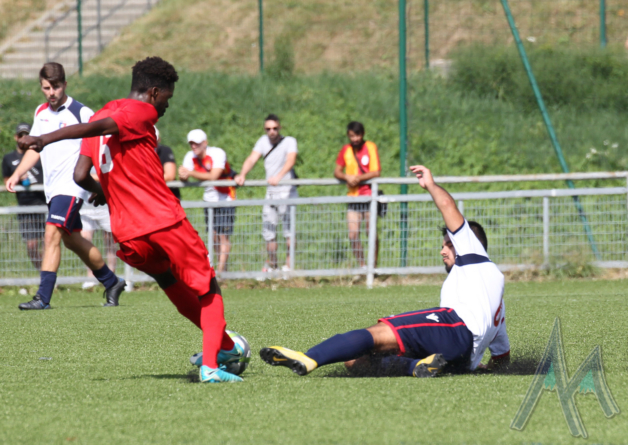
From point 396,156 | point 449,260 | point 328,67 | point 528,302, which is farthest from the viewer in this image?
point 328,67

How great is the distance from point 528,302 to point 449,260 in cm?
333

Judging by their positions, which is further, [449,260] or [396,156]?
[396,156]

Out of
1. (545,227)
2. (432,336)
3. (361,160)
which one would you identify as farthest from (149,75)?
(545,227)

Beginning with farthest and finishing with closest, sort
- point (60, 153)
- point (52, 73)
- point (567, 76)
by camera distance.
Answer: point (567, 76), point (60, 153), point (52, 73)

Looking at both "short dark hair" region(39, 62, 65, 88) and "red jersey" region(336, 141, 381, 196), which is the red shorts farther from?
"red jersey" region(336, 141, 381, 196)

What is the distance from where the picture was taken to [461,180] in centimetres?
959

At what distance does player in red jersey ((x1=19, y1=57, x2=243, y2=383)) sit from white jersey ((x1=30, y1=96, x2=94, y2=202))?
3.17 m

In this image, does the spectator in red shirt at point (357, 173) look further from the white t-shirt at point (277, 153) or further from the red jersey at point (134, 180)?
the red jersey at point (134, 180)

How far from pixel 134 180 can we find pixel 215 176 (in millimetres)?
5815

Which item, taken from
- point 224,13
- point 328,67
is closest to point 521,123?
point 328,67

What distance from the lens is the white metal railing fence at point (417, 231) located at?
948 cm

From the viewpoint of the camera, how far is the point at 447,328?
13.9 feet

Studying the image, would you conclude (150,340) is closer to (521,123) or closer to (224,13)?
(521,123)

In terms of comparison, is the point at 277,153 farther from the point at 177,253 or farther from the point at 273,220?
the point at 177,253
